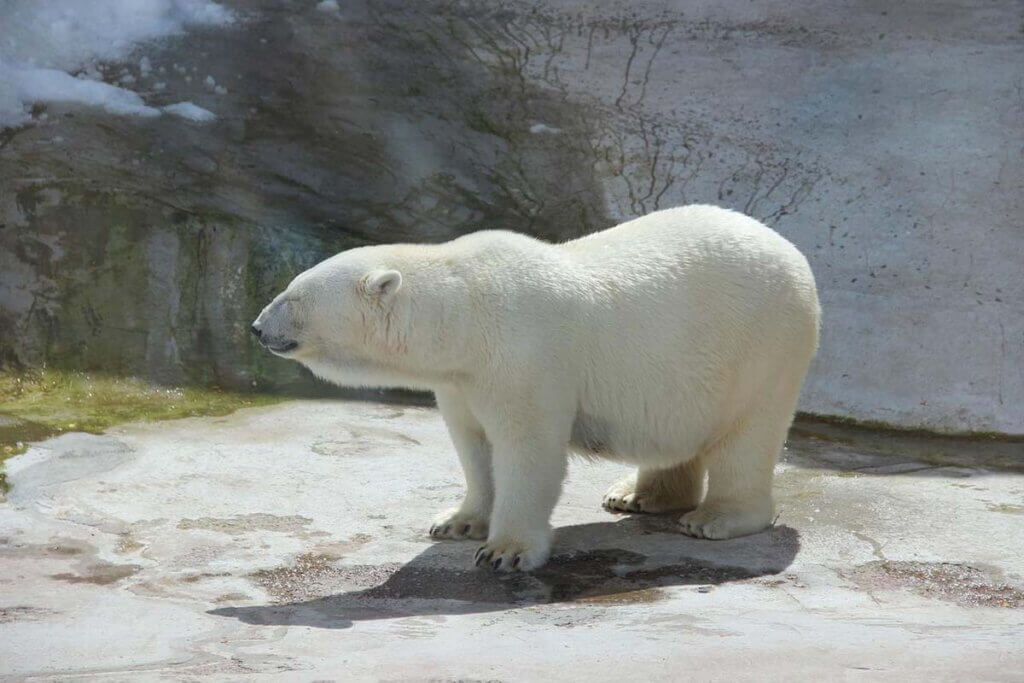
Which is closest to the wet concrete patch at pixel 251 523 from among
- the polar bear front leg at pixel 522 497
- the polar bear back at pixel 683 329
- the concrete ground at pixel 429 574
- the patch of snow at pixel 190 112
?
the concrete ground at pixel 429 574

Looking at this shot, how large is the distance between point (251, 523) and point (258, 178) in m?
4.20

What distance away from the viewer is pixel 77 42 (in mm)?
9742

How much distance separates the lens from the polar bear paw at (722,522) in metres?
5.54

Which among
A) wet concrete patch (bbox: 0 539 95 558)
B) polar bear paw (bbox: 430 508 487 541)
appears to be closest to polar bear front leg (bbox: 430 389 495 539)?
polar bear paw (bbox: 430 508 487 541)

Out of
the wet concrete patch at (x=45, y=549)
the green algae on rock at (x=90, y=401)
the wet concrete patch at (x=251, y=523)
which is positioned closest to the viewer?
the wet concrete patch at (x=45, y=549)

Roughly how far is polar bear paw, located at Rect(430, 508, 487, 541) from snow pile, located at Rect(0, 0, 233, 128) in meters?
5.06

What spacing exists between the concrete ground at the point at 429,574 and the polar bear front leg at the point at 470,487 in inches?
4.1

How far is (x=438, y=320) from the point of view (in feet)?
17.0

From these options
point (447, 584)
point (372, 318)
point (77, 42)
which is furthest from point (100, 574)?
point (77, 42)

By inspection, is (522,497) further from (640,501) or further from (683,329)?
(640,501)

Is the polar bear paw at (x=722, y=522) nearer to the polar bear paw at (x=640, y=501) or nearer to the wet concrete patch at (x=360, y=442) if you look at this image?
the polar bear paw at (x=640, y=501)

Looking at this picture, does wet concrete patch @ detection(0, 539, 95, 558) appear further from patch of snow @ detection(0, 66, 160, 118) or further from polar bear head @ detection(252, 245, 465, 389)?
patch of snow @ detection(0, 66, 160, 118)

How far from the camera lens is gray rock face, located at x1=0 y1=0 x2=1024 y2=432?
830 centimetres

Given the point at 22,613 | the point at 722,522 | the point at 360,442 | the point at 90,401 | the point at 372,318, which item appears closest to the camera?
the point at 22,613
